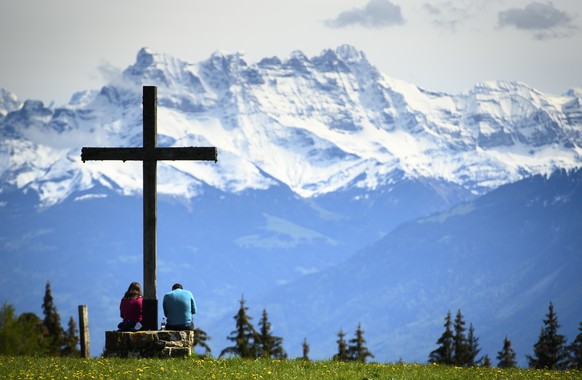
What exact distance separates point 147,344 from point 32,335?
3012 inches

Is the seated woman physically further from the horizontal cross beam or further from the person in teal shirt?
the horizontal cross beam

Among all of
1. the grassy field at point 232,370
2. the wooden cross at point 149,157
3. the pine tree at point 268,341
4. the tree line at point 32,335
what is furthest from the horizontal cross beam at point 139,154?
the pine tree at point 268,341

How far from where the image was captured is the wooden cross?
35094 millimetres

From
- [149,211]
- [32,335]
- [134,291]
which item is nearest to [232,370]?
[134,291]

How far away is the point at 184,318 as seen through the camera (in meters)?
34.5

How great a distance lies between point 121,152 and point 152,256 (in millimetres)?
2838

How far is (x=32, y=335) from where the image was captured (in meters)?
108

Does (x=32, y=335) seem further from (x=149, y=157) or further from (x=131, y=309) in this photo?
(x=131, y=309)

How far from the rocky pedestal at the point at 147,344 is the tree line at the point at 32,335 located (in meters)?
40.8

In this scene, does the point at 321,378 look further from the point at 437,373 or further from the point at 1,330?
the point at 1,330

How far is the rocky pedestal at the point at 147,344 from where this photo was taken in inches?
1329

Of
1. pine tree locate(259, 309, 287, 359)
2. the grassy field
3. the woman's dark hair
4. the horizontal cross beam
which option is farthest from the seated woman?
pine tree locate(259, 309, 287, 359)

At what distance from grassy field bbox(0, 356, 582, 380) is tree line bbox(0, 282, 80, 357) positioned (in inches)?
1647

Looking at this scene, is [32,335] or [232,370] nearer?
[232,370]
